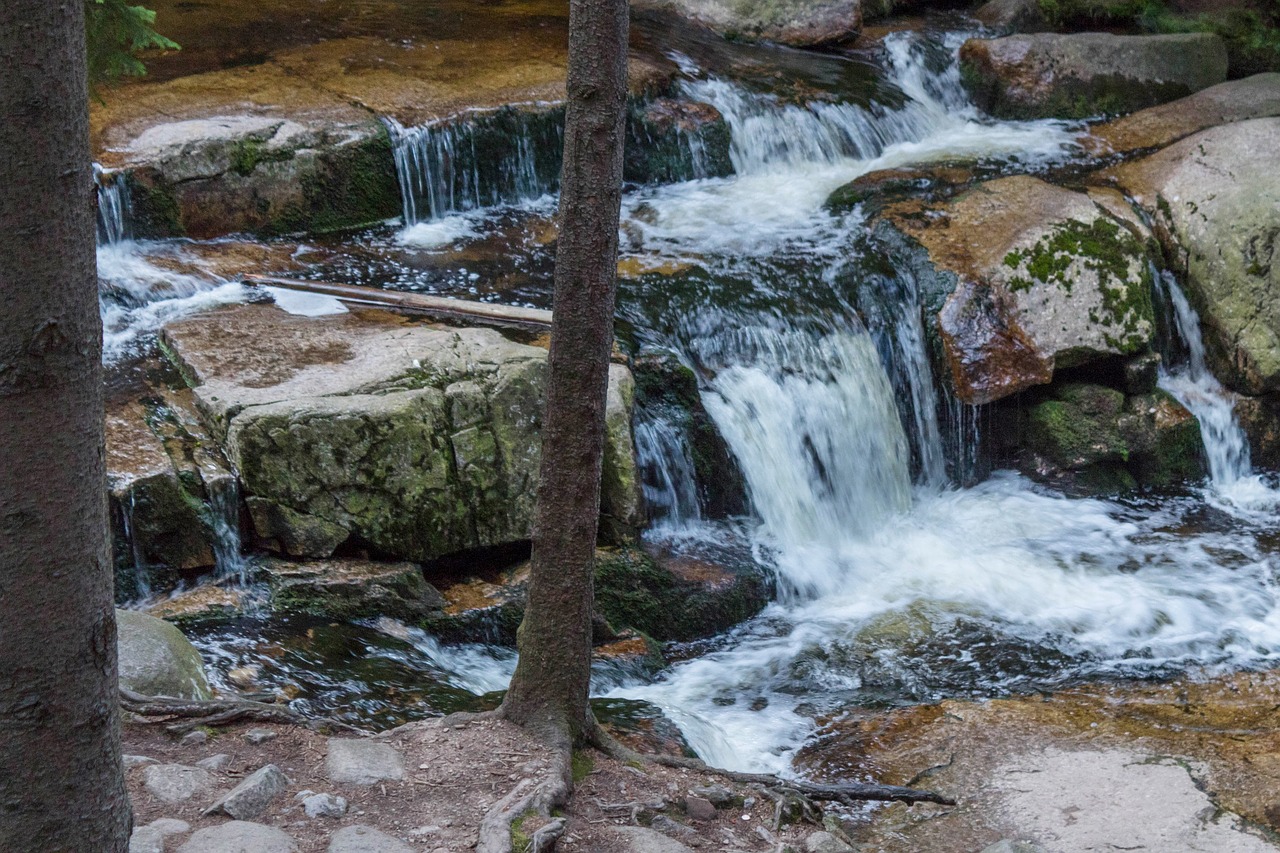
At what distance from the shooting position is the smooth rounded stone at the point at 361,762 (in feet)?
12.1

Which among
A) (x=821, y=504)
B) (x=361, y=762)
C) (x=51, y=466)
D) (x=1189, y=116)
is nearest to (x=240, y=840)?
(x=361, y=762)

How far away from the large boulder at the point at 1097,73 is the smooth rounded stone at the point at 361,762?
9987 mm

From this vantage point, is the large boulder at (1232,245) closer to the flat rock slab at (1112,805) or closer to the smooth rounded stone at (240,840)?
the flat rock slab at (1112,805)

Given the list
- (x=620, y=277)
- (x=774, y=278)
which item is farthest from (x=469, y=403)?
(x=774, y=278)

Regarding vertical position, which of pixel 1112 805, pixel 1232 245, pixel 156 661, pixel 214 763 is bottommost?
pixel 1112 805

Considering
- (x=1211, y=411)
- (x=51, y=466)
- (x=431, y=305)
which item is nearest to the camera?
(x=51, y=466)

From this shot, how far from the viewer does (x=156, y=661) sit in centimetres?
A: 408

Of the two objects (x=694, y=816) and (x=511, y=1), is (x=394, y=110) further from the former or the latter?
(x=694, y=816)

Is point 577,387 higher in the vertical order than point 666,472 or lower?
higher

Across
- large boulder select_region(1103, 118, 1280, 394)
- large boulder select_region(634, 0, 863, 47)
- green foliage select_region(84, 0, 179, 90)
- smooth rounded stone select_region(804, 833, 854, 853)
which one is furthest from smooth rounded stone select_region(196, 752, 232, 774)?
large boulder select_region(634, 0, 863, 47)

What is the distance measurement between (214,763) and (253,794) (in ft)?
0.98

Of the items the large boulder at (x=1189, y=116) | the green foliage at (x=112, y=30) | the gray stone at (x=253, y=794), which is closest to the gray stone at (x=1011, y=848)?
the gray stone at (x=253, y=794)

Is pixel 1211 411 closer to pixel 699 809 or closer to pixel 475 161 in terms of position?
pixel 475 161

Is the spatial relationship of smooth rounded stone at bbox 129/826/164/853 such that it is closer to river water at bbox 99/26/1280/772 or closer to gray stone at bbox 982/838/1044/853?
river water at bbox 99/26/1280/772
